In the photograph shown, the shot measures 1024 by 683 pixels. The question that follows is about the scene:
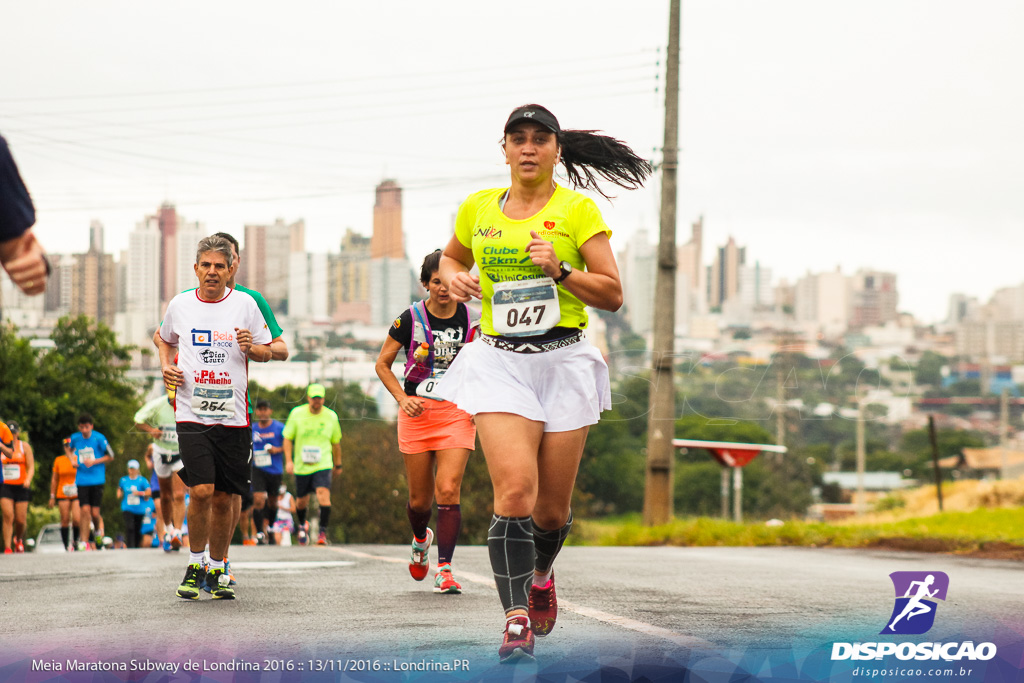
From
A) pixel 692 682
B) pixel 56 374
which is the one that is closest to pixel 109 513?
pixel 56 374

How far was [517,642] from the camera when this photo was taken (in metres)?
4.66

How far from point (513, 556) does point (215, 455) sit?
3.21 m

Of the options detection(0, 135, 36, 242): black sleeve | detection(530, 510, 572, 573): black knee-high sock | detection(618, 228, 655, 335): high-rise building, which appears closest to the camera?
detection(0, 135, 36, 242): black sleeve

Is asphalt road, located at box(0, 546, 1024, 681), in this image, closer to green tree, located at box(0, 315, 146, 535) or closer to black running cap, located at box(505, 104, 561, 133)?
black running cap, located at box(505, 104, 561, 133)

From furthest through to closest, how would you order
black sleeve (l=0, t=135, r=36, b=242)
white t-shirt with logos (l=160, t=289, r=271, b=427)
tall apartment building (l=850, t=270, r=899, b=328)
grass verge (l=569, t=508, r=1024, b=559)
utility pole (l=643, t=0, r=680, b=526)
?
tall apartment building (l=850, t=270, r=899, b=328), utility pole (l=643, t=0, r=680, b=526), grass verge (l=569, t=508, r=1024, b=559), white t-shirt with logos (l=160, t=289, r=271, b=427), black sleeve (l=0, t=135, r=36, b=242)

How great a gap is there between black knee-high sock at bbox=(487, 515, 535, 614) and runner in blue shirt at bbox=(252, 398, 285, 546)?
11.5 m

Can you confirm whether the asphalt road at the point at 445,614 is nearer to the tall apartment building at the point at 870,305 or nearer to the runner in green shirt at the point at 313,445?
the runner in green shirt at the point at 313,445

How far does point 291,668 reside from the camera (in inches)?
182

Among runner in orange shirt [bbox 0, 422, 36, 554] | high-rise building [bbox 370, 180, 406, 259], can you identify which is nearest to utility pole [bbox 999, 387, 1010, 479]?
high-rise building [bbox 370, 180, 406, 259]

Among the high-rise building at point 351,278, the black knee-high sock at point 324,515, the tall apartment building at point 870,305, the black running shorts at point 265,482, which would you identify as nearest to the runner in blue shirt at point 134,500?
the black running shorts at point 265,482

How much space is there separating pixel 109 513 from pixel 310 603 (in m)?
55.1

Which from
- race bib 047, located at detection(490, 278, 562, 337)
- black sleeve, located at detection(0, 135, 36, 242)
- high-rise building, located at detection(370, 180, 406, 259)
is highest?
high-rise building, located at detection(370, 180, 406, 259)

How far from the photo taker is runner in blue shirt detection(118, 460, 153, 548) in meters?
20.5

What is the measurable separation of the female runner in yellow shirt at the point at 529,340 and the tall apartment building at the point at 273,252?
331ft
